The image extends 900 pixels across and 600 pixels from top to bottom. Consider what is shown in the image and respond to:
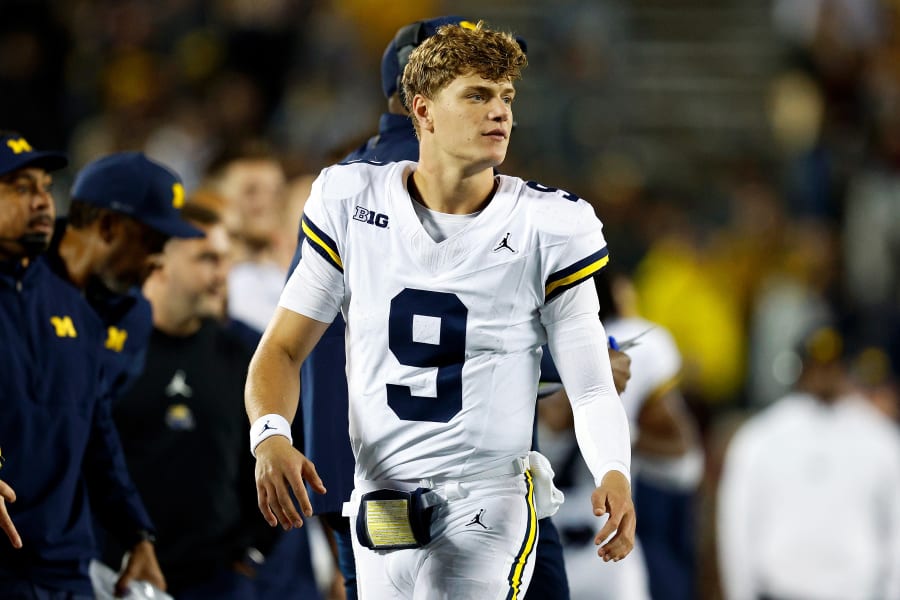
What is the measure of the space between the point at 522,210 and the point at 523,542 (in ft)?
2.68

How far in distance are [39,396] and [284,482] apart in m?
1.36

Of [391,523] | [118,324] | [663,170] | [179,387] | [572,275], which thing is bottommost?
[663,170]

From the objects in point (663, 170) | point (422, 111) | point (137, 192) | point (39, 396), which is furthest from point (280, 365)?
point (663, 170)

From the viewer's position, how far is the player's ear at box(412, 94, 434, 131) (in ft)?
13.4

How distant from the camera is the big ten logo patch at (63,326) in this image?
495cm

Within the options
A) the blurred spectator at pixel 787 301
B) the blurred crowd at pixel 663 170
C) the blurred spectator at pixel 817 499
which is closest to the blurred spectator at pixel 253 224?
the blurred spectator at pixel 817 499

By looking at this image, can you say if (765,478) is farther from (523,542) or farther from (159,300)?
(523,542)

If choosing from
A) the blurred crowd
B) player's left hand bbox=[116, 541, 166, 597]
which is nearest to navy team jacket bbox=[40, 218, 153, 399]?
player's left hand bbox=[116, 541, 166, 597]

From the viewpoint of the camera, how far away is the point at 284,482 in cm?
377

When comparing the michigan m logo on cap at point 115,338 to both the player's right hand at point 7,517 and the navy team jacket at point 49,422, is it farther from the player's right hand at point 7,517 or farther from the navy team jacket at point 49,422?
the player's right hand at point 7,517

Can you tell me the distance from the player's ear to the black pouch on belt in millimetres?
902

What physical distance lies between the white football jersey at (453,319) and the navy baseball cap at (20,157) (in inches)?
48.1

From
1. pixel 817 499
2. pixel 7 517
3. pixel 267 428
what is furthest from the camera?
pixel 817 499

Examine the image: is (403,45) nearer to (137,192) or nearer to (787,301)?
(137,192)
